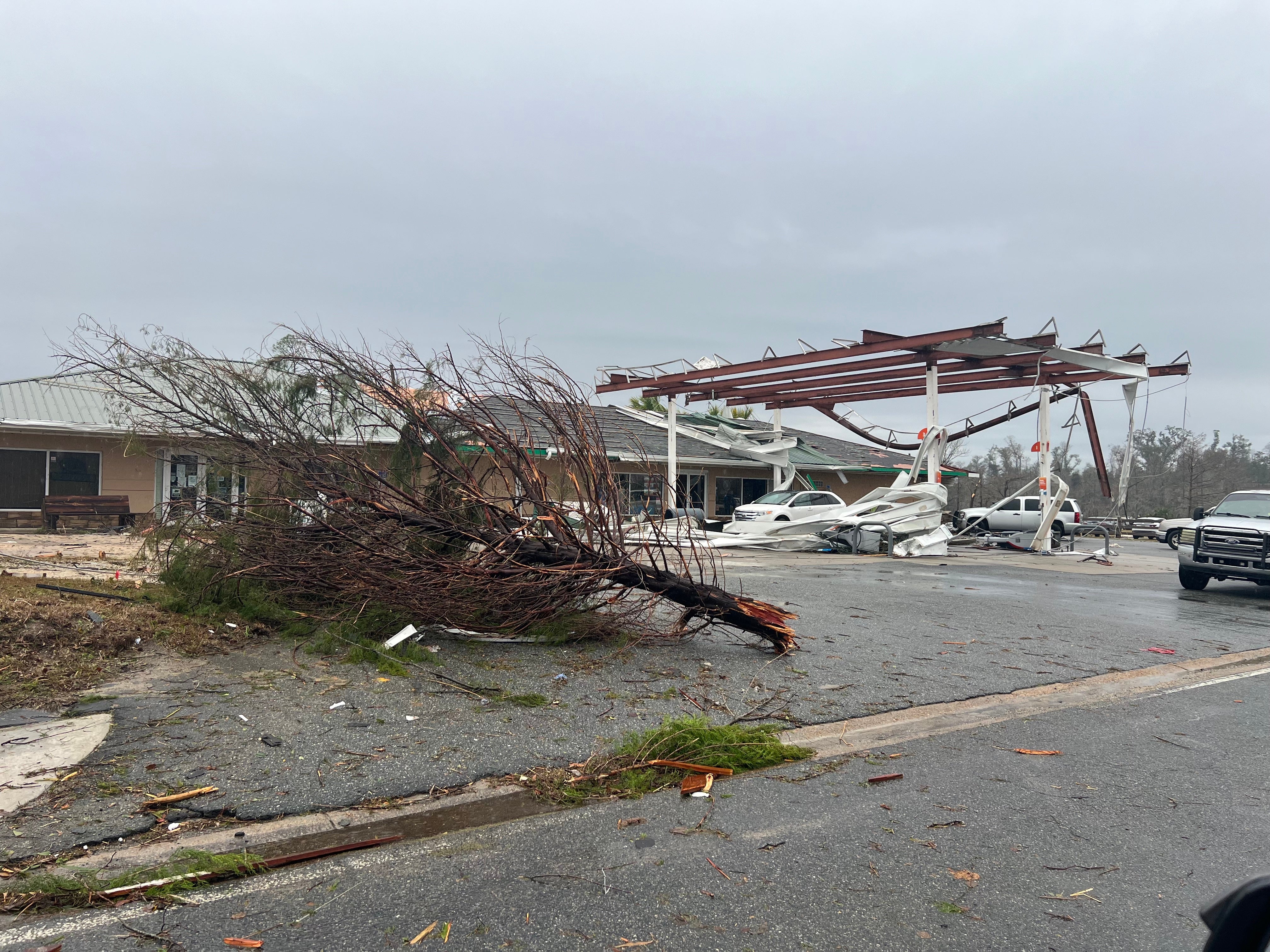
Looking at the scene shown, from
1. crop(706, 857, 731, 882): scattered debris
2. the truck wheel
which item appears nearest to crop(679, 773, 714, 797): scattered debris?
crop(706, 857, 731, 882): scattered debris

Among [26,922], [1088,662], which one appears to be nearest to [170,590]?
[26,922]

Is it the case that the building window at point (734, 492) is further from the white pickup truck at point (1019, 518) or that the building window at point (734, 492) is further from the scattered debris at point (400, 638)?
the scattered debris at point (400, 638)

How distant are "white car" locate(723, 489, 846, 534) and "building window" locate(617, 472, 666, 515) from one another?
46.0 ft

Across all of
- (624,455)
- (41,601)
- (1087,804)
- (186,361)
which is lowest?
(1087,804)

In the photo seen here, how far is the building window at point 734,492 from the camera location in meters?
29.4

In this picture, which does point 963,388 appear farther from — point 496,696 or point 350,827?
point 350,827

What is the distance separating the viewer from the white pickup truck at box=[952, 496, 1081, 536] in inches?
1062

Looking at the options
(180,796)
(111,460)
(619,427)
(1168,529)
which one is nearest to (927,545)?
(619,427)

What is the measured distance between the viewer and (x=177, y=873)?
322 centimetres

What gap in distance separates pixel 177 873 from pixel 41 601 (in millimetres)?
5024

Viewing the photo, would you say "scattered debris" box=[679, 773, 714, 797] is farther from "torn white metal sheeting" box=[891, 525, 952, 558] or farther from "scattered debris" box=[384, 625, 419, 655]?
"torn white metal sheeting" box=[891, 525, 952, 558]

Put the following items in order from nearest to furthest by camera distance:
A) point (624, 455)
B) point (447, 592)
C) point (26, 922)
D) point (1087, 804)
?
point (26, 922), point (1087, 804), point (447, 592), point (624, 455)

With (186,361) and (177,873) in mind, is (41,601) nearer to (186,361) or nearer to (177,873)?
(186,361)

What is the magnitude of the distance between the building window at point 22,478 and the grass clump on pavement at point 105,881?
21443 mm
